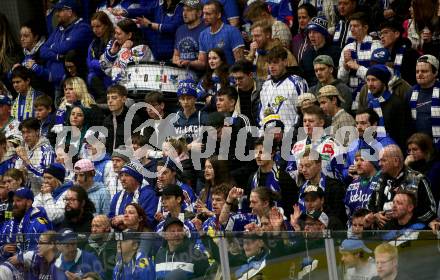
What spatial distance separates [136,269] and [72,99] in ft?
14.1

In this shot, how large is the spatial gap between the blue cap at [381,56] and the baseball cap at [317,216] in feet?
5.70

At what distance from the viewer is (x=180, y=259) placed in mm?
8336

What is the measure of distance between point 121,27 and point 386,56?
3.00 m

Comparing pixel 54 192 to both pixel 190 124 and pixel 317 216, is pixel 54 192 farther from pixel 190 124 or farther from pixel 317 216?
pixel 317 216

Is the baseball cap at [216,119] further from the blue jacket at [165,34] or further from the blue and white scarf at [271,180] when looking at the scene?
the blue jacket at [165,34]

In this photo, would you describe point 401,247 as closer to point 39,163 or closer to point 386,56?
point 386,56

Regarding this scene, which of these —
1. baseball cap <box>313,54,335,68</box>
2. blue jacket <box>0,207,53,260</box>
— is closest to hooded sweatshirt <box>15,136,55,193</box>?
blue jacket <box>0,207,53,260</box>

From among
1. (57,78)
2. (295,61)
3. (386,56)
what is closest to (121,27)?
(57,78)

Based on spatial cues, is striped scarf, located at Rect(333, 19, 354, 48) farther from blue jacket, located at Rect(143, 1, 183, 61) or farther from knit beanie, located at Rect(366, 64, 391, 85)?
blue jacket, located at Rect(143, 1, 183, 61)

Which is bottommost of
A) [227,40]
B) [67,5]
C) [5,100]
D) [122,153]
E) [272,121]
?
[122,153]

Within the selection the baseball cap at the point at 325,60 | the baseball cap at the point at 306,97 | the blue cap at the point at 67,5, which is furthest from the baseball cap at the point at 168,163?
the blue cap at the point at 67,5

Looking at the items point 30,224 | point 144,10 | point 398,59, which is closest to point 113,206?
point 30,224

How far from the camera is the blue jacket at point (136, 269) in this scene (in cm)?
848

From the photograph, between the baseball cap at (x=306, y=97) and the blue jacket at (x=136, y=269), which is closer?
the blue jacket at (x=136, y=269)
